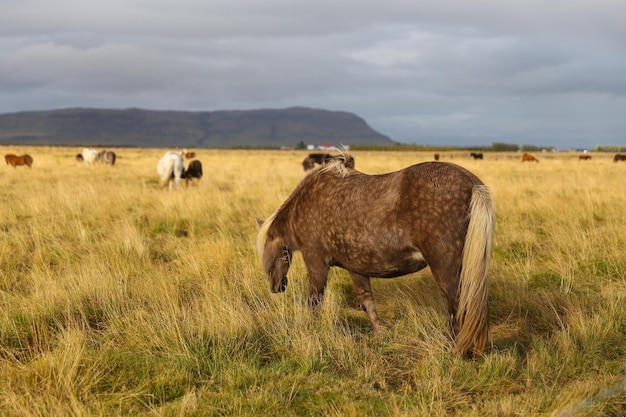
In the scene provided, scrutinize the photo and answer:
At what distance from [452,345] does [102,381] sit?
2.69 metres

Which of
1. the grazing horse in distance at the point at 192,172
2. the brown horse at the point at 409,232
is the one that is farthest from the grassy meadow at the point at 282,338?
the grazing horse in distance at the point at 192,172

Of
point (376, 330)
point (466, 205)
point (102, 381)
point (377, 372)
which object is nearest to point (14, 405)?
point (102, 381)

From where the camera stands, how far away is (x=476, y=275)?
4020 mm

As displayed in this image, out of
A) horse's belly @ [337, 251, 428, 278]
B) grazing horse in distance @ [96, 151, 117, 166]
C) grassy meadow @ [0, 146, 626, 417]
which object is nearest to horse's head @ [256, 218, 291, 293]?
grassy meadow @ [0, 146, 626, 417]

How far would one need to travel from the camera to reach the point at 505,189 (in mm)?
14344

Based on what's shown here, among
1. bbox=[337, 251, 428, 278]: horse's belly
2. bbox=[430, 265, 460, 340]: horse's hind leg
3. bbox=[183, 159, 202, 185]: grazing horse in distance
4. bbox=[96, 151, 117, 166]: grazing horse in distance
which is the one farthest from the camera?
bbox=[96, 151, 117, 166]: grazing horse in distance

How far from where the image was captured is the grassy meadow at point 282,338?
11.5ft

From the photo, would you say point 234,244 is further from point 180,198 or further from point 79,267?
point 180,198

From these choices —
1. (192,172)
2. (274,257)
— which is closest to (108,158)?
(192,172)

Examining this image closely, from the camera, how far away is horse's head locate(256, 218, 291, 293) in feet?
18.9

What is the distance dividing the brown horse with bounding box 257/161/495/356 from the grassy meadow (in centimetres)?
→ 36

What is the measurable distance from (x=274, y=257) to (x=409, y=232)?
6.41 ft

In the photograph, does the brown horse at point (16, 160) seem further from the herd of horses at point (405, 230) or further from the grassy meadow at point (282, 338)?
the herd of horses at point (405, 230)

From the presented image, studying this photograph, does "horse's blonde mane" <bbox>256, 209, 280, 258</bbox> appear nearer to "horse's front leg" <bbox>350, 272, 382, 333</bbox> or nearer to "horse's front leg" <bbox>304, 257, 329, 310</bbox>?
"horse's front leg" <bbox>304, 257, 329, 310</bbox>
